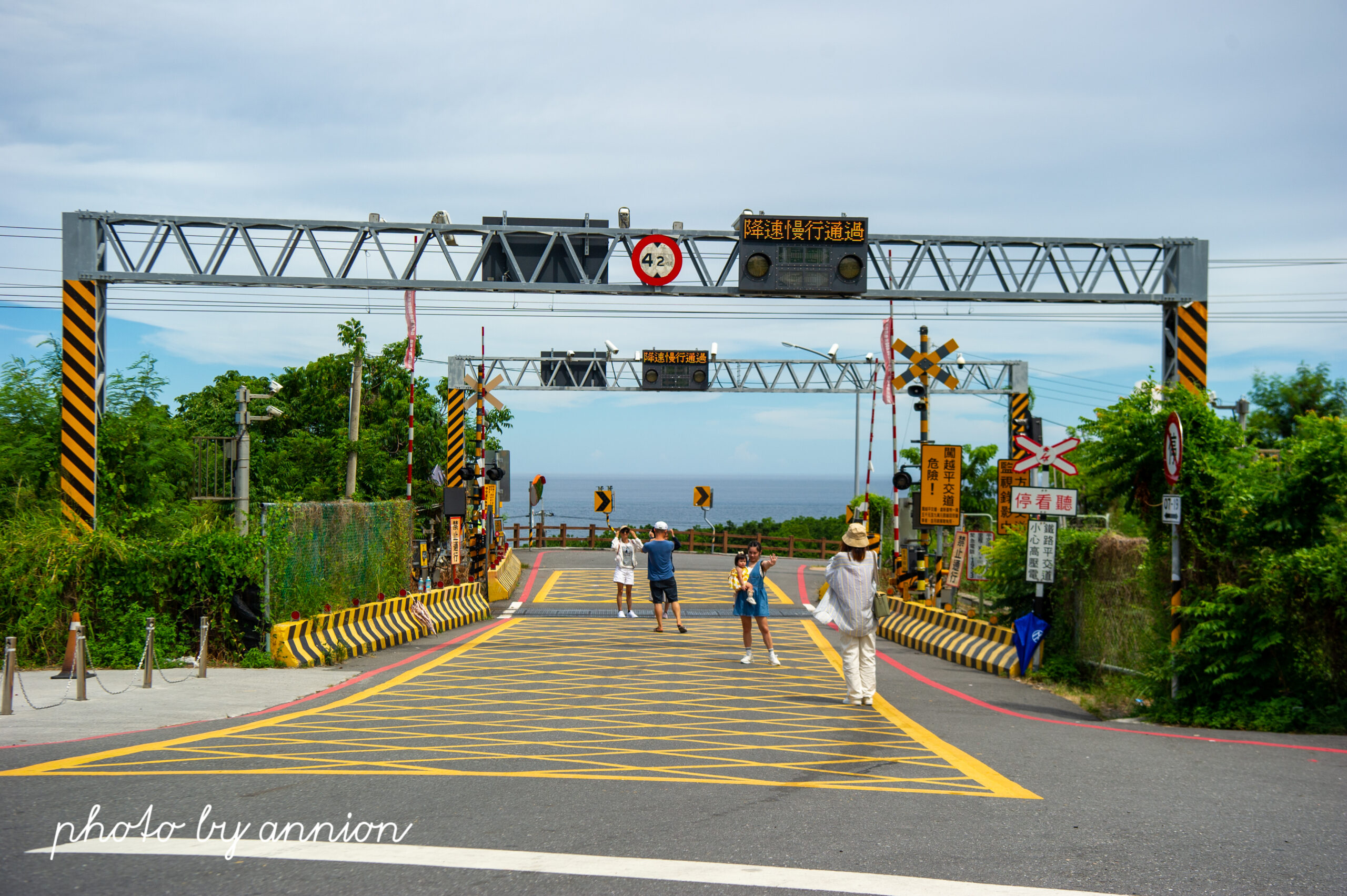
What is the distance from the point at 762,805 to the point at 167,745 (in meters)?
4.97

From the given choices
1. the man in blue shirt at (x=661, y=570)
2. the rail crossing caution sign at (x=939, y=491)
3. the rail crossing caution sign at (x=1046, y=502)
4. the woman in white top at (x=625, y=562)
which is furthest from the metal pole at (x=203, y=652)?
the rail crossing caution sign at (x=939, y=491)

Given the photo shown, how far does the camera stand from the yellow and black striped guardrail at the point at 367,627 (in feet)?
46.0

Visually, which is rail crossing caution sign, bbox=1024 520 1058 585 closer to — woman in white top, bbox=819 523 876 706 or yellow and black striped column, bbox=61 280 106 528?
woman in white top, bbox=819 523 876 706

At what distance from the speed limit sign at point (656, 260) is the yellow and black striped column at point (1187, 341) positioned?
27.8 ft

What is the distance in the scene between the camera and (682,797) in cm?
674

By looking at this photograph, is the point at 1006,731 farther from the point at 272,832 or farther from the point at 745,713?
the point at 272,832

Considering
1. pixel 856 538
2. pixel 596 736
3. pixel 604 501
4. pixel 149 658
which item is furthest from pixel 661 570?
pixel 604 501

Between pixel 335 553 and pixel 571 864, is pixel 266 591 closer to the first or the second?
pixel 335 553

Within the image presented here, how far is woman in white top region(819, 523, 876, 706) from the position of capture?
10766mm

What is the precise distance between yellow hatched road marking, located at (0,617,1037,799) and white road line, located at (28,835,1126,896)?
173 centimetres

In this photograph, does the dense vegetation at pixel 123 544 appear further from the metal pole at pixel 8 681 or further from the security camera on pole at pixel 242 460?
the metal pole at pixel 8 681

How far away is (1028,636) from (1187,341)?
6.86m

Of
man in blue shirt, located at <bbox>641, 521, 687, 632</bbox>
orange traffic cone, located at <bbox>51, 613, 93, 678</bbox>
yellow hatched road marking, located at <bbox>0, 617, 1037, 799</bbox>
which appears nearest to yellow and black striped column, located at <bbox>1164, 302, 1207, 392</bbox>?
yellow hatched road marking, located at <bbox>0, 617, 1037, 799</bbox>

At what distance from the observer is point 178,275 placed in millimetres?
16703
